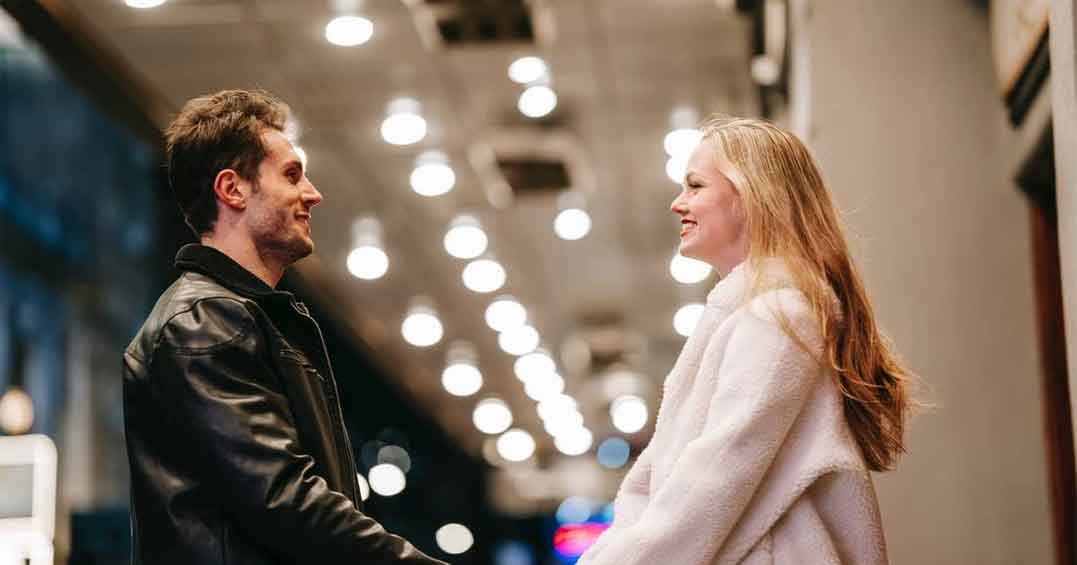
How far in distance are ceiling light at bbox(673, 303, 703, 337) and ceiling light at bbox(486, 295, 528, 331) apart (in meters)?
1.36

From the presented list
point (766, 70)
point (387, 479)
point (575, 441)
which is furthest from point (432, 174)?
point (575, 441)

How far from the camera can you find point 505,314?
13.2m

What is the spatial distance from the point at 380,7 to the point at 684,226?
460 cm

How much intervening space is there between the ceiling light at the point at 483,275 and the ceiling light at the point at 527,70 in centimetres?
354

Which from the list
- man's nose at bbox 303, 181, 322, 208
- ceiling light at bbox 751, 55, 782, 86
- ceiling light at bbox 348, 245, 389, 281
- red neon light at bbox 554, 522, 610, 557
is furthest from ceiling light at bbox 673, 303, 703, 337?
man's nose at bbox 303, 181, 322, 208

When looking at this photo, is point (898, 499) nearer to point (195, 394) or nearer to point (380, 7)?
point (195, 394)

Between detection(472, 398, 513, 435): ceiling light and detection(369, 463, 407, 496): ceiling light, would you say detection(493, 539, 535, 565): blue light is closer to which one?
detection(369, 463, 407, 496): ceiling light

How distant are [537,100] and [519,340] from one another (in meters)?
6.16

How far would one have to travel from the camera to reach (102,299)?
906 cm

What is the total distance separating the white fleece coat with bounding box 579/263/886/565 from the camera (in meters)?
2.69

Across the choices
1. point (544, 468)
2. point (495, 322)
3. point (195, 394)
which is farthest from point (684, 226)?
point (544, 468)

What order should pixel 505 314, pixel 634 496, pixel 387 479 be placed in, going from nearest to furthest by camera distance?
pixel 634 496 < pixel 505 314 < pixel 387 479

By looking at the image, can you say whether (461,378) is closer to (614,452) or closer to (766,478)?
(614,452)

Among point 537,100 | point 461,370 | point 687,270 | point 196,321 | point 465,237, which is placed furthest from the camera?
point 461,370
